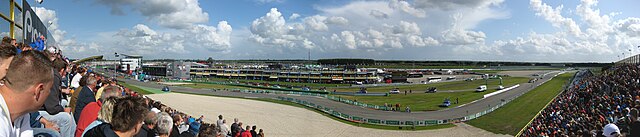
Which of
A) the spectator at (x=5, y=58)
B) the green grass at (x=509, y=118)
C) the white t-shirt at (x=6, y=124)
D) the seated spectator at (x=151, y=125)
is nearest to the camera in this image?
the white t-shirt at (x=6, y=124)

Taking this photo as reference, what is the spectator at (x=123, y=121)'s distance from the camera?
342 cm

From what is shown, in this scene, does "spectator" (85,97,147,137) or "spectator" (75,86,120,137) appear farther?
"spectator" (75,86,120,137)

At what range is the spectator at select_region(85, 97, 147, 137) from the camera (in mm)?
3424

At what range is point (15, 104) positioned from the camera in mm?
2301

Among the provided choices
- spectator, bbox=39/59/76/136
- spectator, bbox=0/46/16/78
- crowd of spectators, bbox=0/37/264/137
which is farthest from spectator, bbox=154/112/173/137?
spectator, bbox=0/46/16/78

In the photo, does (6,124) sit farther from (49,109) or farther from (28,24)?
(28,24)

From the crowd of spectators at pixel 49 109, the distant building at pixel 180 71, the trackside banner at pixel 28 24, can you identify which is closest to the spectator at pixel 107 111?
the crowd of spectators at pixel 49 109

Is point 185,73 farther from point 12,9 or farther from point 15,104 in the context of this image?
point 15,104

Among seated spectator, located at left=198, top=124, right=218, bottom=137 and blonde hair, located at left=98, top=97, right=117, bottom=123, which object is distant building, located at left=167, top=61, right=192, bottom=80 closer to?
seated spectator, located at left=198, top=124, right=218, bottom=137

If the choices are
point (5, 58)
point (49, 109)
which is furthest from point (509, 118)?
point (5, 58)

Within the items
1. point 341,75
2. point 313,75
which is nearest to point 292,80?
point 313,75

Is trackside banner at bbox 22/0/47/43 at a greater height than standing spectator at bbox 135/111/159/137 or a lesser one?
greater

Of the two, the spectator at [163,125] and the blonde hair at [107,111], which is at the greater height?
the blonde hair at [107,111]

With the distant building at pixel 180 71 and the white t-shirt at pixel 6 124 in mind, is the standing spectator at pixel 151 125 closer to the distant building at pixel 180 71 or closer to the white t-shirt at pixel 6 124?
the white t-shirt at pixel 6 124
